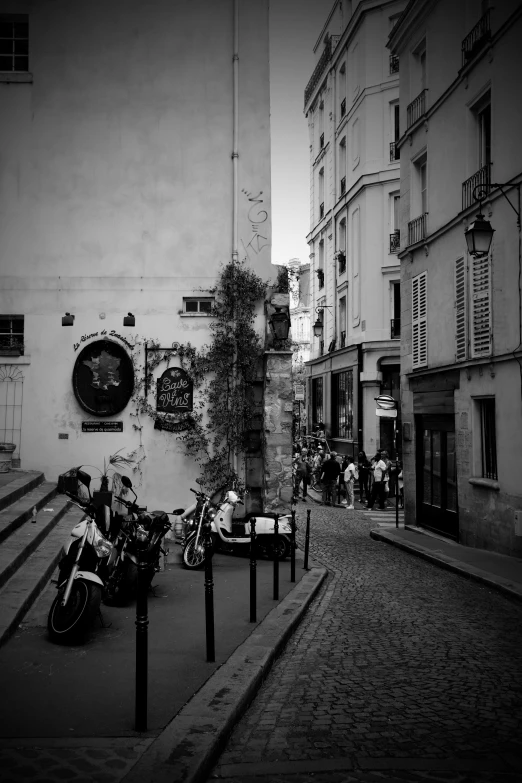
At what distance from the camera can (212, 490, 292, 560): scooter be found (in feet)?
43.1

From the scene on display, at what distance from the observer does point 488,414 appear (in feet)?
50.2

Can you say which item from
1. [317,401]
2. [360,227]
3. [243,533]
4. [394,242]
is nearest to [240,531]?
[243,533]

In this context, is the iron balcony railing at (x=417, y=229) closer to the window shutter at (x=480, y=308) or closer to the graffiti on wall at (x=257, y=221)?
the window shutter at (x=480, y=308)

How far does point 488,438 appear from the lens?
15289 millimetres

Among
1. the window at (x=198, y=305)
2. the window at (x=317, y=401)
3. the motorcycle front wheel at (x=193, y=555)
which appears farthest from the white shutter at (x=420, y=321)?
the window at (x=317, y=401)

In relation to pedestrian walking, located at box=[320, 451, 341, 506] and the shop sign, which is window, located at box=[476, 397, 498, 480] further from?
pedestrian walking, located at box=[320, 451, 341, 506]

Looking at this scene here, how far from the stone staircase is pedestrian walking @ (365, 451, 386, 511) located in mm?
12539

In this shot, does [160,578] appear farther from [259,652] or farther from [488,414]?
[488,414]

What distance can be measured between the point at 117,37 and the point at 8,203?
4117 mm

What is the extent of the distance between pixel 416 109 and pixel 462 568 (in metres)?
12.1

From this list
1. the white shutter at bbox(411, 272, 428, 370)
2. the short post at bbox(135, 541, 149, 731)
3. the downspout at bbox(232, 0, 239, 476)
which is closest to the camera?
the short post at bbox(135, 541, 149, 731)

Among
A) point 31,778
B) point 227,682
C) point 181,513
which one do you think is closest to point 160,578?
point 181,513

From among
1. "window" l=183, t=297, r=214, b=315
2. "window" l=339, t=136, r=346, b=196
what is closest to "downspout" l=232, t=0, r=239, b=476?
"window" l=183, t=297, r=214, b=315

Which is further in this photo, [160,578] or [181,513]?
[181,513]
